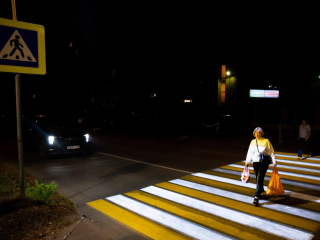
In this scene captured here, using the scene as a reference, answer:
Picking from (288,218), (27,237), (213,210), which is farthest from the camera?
(213,210)

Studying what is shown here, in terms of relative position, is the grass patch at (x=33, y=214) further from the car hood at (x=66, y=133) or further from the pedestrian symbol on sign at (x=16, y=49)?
the car hood at (x=66, y=133)

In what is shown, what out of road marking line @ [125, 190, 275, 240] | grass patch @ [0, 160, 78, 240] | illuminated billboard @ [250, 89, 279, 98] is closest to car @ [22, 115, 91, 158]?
grass patch @ [0, 160, 78, 240]

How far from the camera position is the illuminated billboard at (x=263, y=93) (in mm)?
24325

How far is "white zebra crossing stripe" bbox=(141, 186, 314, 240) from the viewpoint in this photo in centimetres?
423

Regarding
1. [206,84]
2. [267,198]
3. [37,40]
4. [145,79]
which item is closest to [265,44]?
[206,84]

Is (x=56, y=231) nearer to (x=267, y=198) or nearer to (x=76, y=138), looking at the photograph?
(x=267, y=198)

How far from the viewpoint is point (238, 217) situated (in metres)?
4.88

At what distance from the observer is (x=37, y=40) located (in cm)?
489

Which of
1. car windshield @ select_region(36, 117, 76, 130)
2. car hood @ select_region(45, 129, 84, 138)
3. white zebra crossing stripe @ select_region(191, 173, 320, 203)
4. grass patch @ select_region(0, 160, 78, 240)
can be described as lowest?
white zebra crossing stripe @ select_region(191, 173, 320, 203)

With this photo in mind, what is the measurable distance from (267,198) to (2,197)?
18.2ft

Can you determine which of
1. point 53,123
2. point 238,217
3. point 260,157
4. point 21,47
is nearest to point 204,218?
point 238,217

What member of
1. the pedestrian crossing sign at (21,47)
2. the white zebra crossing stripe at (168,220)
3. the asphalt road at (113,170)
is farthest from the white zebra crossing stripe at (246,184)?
the pedestrian crossing sign at (21,47)

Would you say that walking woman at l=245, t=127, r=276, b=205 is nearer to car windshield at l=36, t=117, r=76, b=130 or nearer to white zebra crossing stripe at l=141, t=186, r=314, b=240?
white zebra crossing stripe at l=141, t=186, r=314, b=240

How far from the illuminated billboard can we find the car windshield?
58.3ft
